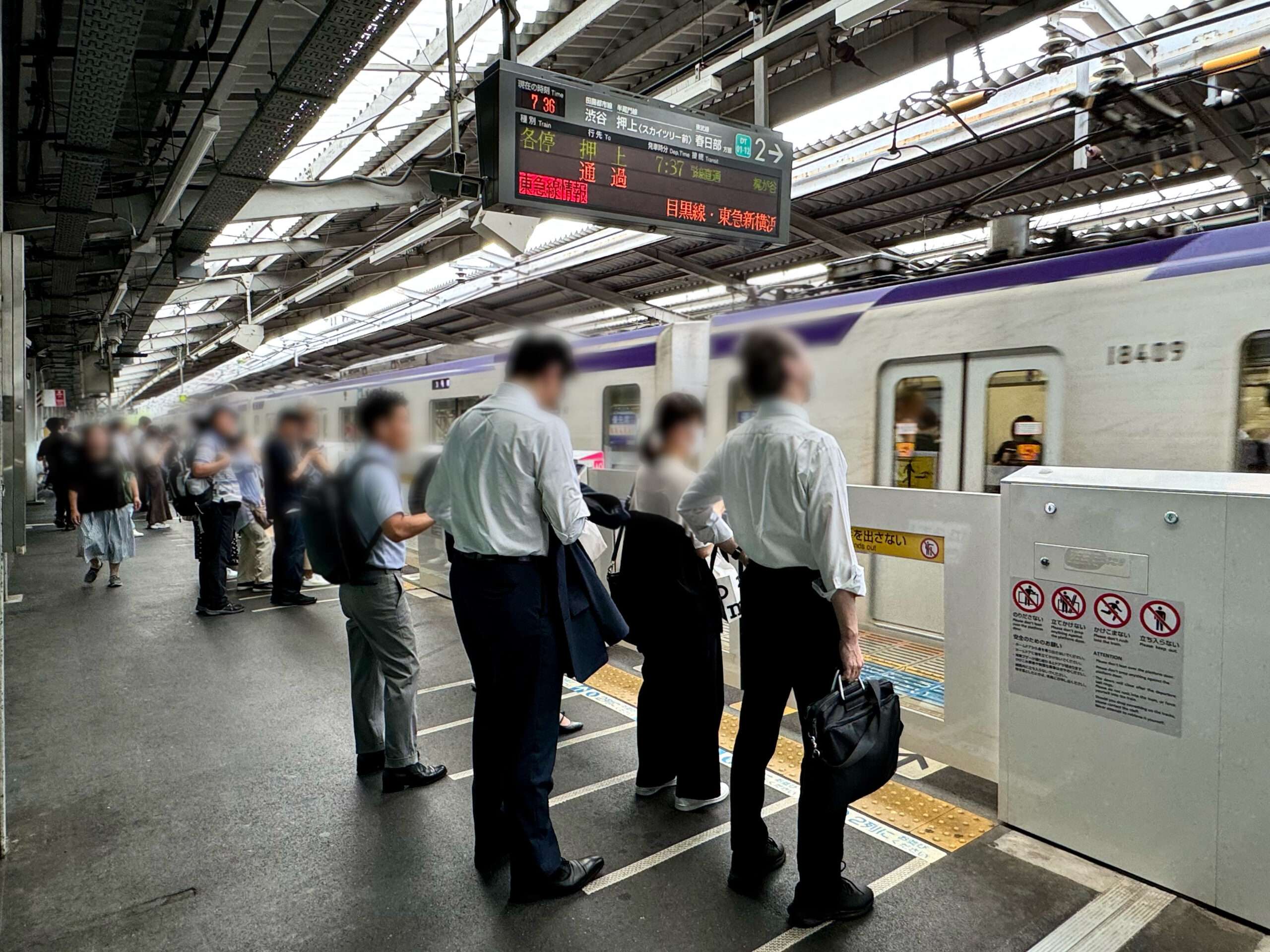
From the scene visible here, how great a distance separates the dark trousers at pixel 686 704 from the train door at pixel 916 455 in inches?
81.7

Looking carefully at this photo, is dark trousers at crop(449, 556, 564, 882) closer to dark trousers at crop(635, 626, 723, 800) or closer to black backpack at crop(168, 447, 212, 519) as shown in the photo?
dark trousers at crop(635, 626, 723, 800)

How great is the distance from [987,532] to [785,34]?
271 cm

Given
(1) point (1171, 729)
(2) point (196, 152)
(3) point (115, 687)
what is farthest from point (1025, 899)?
(2) point (196, 152)

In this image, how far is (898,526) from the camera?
11.0ft

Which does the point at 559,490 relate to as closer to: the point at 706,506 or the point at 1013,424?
the point at 706,506

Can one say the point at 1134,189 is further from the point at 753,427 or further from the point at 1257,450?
the point at 753,427

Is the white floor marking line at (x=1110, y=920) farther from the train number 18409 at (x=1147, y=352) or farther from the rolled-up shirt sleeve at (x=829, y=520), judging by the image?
the train number 18409 at (x=1147, y=352)

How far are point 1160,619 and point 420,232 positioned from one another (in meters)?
7.06

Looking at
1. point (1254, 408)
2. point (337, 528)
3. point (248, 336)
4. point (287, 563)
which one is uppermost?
point (248, 336)

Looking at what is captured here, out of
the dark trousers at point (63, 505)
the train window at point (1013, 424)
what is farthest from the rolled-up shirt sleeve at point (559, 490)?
the dark trousers at point (63, 505)

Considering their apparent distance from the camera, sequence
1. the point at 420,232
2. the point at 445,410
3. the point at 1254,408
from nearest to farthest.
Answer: the point at 1254,408 → the point at 420,232 → the point at 445,410

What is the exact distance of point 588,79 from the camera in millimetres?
5762

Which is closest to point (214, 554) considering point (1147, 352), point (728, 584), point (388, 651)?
point (388, 651)

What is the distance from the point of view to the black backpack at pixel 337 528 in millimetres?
2809
